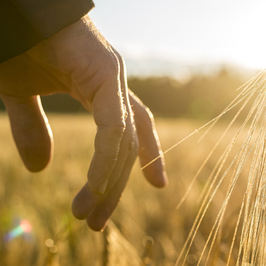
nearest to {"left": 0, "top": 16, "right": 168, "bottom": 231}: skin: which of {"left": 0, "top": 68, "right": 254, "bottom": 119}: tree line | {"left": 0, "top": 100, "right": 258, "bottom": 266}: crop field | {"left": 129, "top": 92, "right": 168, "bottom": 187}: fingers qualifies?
{"left": 129, "top": 92, "right": 168, "bottom": 187}: fingers

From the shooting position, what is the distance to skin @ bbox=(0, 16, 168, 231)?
553mm

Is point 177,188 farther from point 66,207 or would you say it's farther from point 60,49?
point 60,49

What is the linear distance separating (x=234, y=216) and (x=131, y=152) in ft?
1.63

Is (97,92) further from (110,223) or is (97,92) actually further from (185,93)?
(185,93)

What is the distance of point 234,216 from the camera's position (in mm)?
930

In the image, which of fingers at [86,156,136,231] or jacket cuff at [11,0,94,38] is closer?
jacket cuff at [11,0,94,38]

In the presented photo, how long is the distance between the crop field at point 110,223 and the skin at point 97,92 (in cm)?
19

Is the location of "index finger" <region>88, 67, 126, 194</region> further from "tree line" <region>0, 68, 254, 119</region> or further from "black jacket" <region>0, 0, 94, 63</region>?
"tree line" <region>0, 68, 254, 119</region>

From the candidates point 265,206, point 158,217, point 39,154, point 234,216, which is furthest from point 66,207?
point 265,206

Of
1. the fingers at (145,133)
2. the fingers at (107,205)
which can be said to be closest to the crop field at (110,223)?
the fingers at (107,205)

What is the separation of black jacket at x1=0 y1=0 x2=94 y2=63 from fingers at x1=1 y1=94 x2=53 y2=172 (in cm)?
26

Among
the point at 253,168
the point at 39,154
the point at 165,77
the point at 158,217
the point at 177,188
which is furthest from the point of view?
the point at 165,77

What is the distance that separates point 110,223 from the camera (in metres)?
1.00

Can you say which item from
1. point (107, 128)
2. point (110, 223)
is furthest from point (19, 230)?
point (107, 128)
